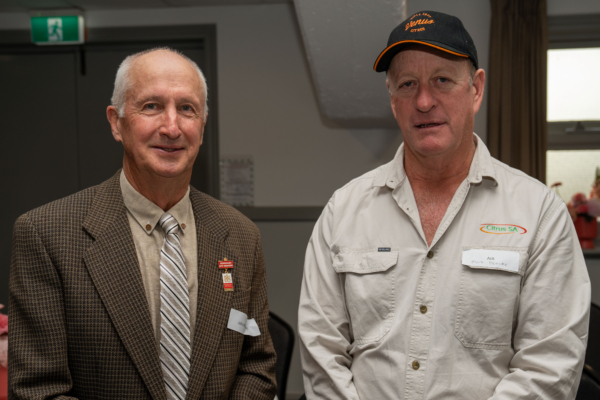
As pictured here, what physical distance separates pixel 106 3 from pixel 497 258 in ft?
11.2

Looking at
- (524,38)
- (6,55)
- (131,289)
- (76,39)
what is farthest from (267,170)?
(131,289)

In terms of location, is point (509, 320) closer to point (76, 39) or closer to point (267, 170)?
point (267, 170)

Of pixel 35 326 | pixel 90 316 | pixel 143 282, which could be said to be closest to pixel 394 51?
pixel 143 282

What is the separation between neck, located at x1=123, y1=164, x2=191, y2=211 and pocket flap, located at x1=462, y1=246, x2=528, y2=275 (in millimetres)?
826

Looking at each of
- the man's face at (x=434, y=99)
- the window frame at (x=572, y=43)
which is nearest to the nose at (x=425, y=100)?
the man's face at (x=434, y=99)

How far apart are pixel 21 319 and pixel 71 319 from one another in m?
0.12

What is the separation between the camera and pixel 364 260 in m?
1.42

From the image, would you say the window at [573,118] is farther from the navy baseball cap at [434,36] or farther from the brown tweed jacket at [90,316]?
the brown tweed jacket at [90,316]

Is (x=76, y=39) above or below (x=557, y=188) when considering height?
above

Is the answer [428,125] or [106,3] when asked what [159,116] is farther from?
[106,3]

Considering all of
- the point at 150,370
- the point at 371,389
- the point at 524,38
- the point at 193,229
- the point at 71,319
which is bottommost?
the point at 371,389

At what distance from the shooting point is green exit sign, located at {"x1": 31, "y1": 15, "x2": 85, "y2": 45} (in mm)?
3641

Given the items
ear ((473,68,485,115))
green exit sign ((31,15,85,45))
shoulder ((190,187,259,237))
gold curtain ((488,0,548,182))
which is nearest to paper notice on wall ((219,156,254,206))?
green exit sign ((31,15,85,45))

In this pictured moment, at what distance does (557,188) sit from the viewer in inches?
146
